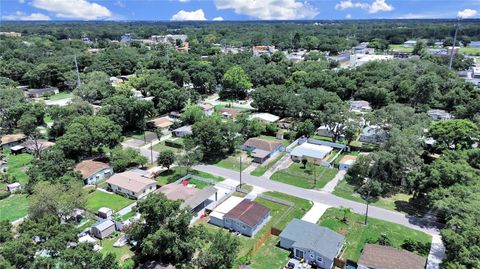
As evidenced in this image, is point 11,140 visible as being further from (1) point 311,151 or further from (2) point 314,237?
(2) point 314,237

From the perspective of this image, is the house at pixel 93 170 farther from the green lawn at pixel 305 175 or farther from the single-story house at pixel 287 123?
the single-story house at pixel 287 123

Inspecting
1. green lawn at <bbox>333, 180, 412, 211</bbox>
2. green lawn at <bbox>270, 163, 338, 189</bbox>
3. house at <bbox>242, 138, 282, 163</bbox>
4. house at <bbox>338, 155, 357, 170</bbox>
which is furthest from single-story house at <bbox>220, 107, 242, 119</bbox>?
green lawn at <bbox>333, 180, 412, 211</bbox>

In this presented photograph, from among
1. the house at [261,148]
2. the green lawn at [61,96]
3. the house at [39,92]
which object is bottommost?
the house at [261,148]

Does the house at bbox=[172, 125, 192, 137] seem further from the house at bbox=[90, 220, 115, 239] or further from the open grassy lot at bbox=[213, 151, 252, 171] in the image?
the house at bbox=[90, 220, 115, 239]

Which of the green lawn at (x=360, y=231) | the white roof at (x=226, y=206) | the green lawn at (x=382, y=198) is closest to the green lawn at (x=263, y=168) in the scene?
the white roof at (x=226, y=206)

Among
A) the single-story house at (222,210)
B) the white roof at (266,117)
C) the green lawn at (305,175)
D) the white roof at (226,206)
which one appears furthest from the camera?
the white roof at (266,117)

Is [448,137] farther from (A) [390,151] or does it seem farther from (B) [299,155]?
(B) [299,155]
